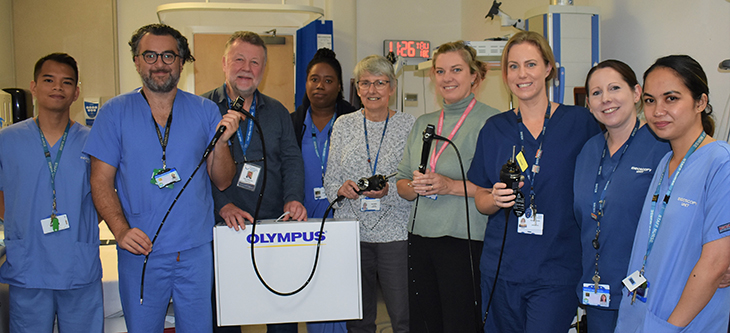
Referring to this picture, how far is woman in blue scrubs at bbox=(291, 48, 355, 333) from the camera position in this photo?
2840mm

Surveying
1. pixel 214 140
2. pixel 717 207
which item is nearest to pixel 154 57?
pixel 214 140

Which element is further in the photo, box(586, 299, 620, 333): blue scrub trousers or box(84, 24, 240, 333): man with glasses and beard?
box(84, 24, 240, 333): man with glasses and beard

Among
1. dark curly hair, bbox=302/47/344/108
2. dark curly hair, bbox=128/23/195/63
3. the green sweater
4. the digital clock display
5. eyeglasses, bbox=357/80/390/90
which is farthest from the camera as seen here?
the digital clock display

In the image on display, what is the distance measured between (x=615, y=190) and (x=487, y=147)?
0.51 m

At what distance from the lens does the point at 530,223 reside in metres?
1.78

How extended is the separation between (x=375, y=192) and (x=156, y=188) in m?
0.95

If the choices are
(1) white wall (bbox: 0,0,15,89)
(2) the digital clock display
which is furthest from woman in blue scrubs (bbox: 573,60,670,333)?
(1) white wall (bbox: 0,0,15,89)

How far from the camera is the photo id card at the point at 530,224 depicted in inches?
69.6

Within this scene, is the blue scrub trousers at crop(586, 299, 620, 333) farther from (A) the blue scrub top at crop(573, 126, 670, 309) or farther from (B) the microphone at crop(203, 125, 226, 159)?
(B) the microphone at crop(203, 125, 226, 159)

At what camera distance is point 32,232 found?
213 centimetres

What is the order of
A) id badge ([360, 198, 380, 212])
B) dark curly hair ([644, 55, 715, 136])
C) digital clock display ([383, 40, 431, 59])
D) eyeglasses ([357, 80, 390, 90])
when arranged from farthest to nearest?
digital clock display ([383, 40, 431, 59]), eyeglasses ([357, 80, 390, 90]), id badge ([360, 198, 380, 212]), dark curly hair ([644, 55, 715, 136])

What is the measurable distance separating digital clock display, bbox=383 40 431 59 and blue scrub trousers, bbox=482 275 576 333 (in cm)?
475

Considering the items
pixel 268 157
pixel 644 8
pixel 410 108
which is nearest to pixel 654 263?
pixel 268 157

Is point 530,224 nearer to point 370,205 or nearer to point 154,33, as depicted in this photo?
point 370,205
